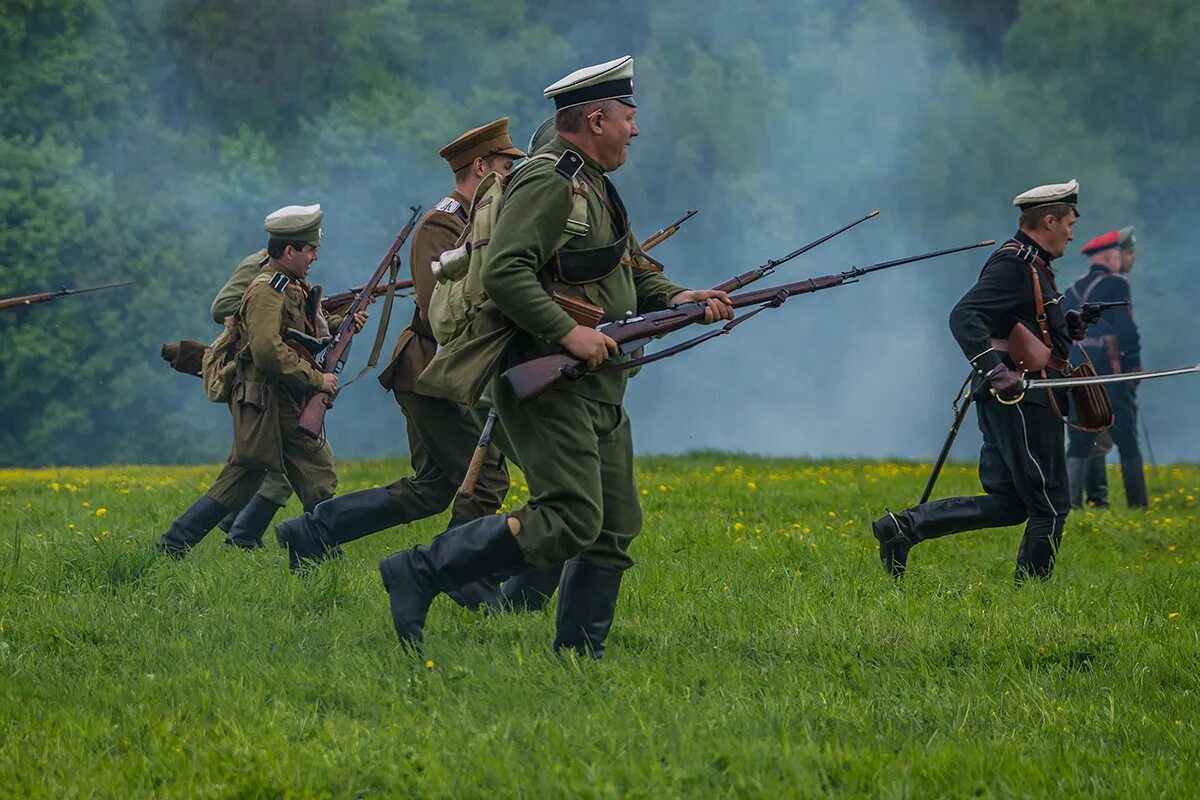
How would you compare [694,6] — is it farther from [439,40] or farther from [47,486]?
[47,486]

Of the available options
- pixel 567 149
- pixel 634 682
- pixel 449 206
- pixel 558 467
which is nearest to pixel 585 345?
pixel 558 467

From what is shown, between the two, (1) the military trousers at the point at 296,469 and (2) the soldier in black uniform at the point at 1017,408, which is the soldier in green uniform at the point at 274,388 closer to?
(1) the military trousers at the point at 296,469

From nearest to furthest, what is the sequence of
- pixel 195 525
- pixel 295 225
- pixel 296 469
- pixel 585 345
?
pixel 585 345 < pixel 295 225 < pixel 195 525 < pixel 296 469

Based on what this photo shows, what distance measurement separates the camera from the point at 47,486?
535 inches

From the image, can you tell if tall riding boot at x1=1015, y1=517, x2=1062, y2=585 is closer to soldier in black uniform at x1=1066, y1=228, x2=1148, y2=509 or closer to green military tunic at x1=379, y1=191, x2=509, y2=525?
green military tunic at x1=379, y1=191, x2=509, y2=525

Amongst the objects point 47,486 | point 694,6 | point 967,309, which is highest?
point 694,6

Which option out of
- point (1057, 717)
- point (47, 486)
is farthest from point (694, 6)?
point (1057, 717)

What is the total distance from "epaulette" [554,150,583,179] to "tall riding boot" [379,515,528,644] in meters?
1.14

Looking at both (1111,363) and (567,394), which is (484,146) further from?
(1111,363)

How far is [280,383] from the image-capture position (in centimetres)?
865

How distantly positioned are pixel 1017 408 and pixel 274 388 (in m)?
3.76

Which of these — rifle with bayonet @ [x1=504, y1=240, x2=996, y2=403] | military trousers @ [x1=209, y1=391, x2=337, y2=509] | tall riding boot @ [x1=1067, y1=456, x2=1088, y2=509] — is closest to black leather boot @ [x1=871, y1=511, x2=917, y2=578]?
rifle with bayonet @ [x1=504, y1=240, x2=996, y2=403]

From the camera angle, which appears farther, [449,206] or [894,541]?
[894,541]

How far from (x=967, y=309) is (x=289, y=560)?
343 cm
